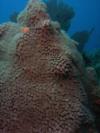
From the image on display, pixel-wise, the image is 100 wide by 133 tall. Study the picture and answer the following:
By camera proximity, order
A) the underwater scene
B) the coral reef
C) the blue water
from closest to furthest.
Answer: the underwater scene → the coral reef → the blue water

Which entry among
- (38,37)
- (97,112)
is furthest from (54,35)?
(97,112)

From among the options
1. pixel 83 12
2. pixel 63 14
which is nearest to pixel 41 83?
pixel 63 14

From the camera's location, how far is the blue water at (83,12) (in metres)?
31.3

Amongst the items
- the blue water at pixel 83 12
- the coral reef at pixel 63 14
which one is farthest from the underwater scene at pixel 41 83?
the blue water at pixel 83 12

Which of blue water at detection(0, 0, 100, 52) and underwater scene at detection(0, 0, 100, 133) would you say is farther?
blue water at detection(0, 0, 100, 52)

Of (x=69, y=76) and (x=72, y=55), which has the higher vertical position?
(x=72, y=55)

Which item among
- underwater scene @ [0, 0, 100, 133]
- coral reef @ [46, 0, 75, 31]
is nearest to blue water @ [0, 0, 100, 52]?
coral reef @ [46, 0, 75, 31]

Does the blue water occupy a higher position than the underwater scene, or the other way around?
the blue water

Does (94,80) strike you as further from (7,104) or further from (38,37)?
(7,104)

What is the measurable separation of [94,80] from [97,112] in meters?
0.43

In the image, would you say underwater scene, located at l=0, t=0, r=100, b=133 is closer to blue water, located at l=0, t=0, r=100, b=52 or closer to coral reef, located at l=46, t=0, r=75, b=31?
coral reef, located at l=46, t=0, r=75, b=31

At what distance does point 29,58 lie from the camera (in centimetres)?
236

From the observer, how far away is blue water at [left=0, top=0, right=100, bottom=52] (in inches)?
1231

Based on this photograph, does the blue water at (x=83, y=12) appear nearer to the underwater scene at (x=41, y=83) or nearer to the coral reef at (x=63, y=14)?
the coral reef at (x=63, y=14)
